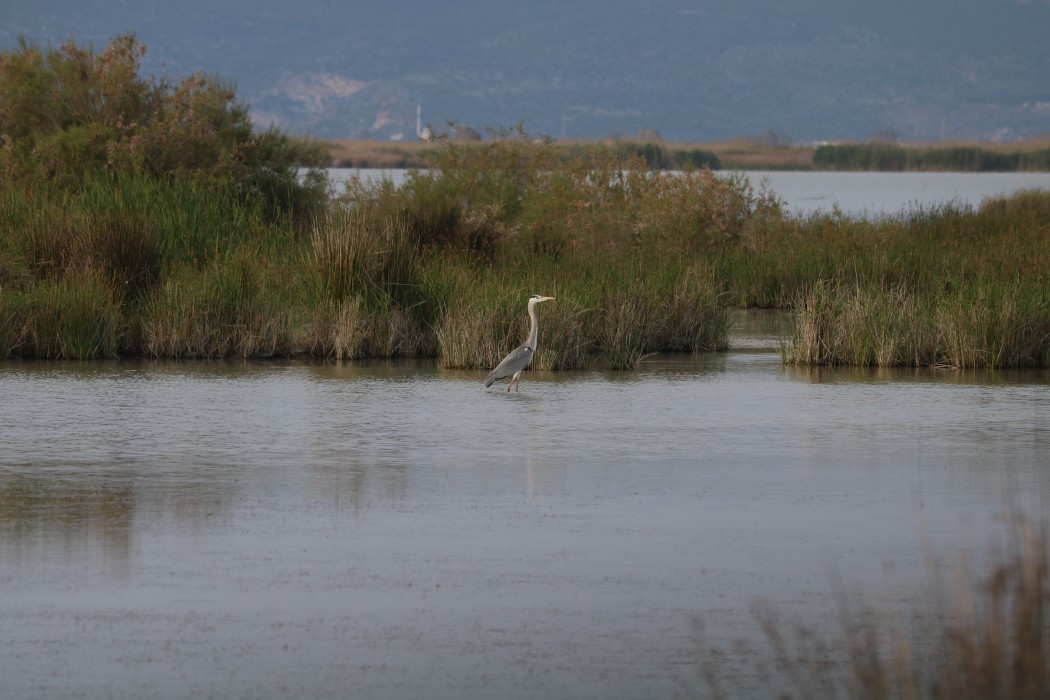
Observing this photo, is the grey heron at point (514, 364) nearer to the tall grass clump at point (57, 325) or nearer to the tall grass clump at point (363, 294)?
the tall grass clump at point (363, 294)

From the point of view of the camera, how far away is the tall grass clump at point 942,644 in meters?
3.91

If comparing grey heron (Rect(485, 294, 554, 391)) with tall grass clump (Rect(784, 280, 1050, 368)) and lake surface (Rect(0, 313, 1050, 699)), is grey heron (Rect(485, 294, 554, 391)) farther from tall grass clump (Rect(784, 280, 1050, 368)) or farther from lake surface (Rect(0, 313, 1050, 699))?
tall grass clump (Rect(784, 280, 1050, 368))

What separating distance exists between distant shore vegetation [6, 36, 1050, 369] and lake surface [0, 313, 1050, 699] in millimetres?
1683

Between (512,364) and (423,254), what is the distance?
4863 mm

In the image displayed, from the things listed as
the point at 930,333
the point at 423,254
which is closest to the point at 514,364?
the point at 930,333

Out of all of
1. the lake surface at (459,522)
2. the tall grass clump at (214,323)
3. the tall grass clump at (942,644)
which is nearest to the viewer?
the tall grass clump at (942,644)

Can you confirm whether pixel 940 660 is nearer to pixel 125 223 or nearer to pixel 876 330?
pixel 876 330

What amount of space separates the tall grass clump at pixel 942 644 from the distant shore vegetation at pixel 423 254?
7401 millimetres

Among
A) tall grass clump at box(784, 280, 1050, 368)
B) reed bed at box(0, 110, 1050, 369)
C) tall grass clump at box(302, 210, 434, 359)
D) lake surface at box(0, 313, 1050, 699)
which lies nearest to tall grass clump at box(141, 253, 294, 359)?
reed bed at box(0, 110, 1050, 369)

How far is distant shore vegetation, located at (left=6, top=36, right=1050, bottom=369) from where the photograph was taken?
45.8 feet

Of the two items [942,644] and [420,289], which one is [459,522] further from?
[420,289]

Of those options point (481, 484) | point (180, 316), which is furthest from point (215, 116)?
point (481, 484)

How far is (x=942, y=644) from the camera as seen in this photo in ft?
17.7

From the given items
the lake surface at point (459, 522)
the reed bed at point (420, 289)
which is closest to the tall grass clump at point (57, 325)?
the reed bed at point (420, 289)
